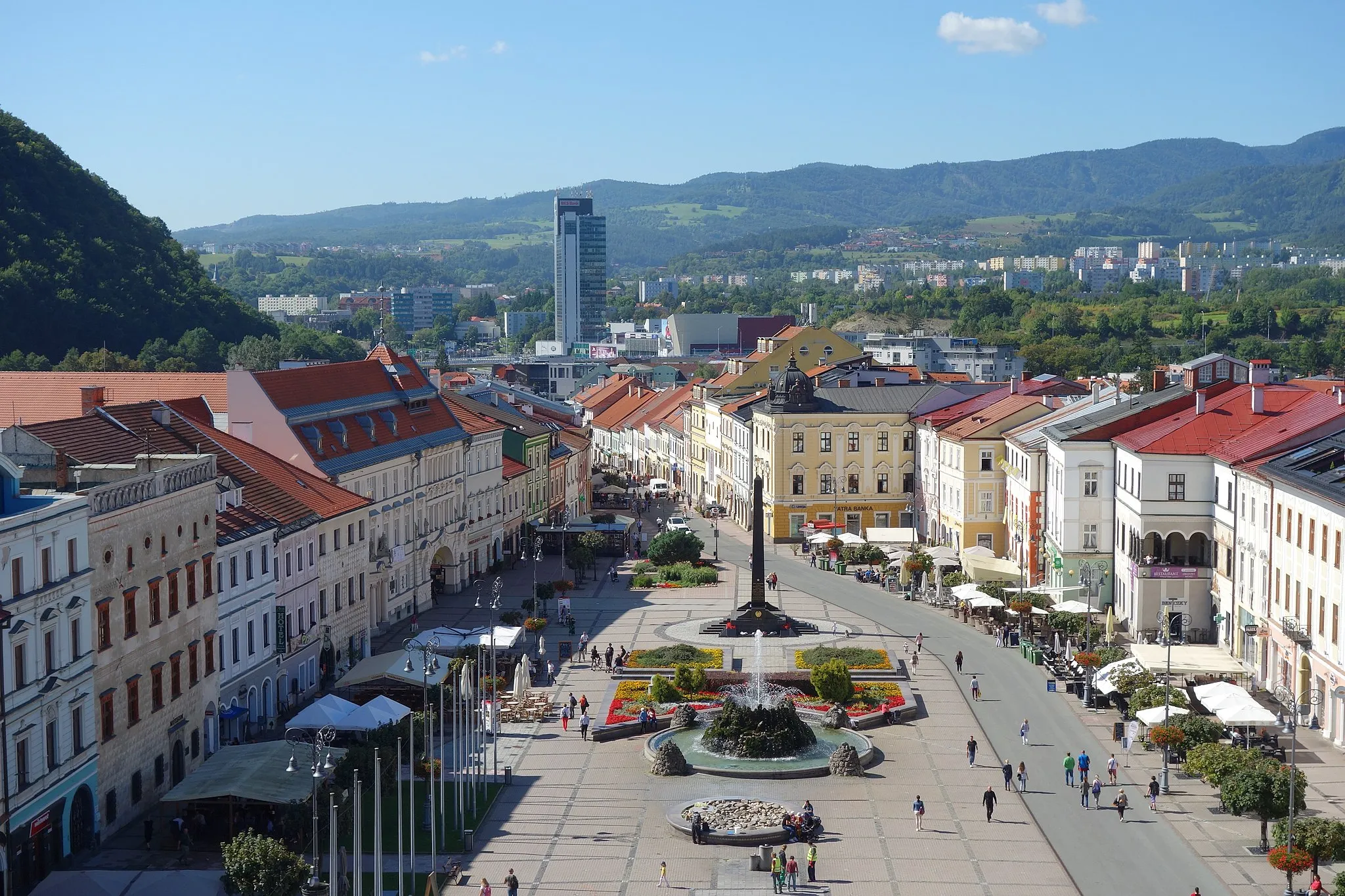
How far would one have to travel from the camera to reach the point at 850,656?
61.6m

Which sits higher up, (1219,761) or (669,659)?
(1219,761)

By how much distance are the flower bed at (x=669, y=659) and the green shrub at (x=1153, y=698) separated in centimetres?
1555

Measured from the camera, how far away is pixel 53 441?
146 ft

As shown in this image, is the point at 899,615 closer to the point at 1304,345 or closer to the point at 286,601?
the point at 286,601

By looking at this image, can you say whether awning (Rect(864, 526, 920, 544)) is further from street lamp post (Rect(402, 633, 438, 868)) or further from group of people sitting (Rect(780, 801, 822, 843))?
group of people sitting (Rect(780, 801, 822, 843))

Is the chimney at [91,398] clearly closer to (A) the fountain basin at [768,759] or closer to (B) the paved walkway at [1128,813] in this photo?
(A) the fountain basin at [768,759]

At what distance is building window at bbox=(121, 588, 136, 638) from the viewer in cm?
4234

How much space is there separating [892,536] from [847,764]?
47892 millimetres

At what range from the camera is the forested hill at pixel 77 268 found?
14600 centimetres

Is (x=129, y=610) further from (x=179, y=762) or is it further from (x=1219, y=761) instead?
(x=1219, y=761)

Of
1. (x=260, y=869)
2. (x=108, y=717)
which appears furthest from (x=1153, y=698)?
(x=108, y=717)

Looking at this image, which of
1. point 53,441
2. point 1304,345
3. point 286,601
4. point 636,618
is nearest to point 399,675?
point 286,601

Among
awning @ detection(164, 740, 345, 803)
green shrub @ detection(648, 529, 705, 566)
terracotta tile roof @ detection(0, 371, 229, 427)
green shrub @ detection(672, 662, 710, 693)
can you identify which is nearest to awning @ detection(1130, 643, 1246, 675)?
green shrub @ detection(672, 662, 710, 693)

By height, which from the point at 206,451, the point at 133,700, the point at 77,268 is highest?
the point at 77,268
